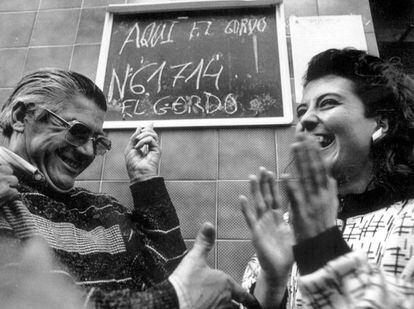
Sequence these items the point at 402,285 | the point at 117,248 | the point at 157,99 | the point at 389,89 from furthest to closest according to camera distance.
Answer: the point at 157,99 < the point at 389,89 < the point at 117,248 < the point at 402,285

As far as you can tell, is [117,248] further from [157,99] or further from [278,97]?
[278,97]

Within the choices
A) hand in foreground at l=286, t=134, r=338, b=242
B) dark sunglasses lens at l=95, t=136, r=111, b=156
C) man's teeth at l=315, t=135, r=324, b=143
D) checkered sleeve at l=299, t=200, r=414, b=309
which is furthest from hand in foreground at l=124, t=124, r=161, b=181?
checkered sleeve at l=299, t=200, r=414, b=309

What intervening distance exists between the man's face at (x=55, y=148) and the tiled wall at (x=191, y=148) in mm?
539

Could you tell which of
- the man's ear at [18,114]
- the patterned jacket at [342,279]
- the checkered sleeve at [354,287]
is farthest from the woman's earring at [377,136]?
the man's ear at [18,114]

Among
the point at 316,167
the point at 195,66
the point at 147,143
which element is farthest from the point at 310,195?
the point at 195,66

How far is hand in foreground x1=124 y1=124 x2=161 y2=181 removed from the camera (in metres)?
1.68

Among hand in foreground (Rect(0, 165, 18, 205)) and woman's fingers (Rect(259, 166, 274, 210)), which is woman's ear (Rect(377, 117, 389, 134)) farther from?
hand in foreground (Rect(0, 165, 18, 205))

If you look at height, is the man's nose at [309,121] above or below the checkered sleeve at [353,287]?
above

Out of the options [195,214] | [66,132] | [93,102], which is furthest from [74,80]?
[195,214]

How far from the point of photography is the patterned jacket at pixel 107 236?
1.10m

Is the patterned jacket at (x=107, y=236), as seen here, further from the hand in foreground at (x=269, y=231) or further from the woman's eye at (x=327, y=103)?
the woman's eye at (x=327, y=103)

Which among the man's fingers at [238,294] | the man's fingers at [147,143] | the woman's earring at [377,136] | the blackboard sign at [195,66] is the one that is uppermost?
the blackboard sign at [195,66]

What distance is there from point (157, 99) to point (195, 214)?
744 millimetres

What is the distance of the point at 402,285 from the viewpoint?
0.78 meters
